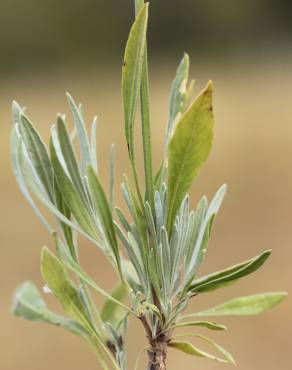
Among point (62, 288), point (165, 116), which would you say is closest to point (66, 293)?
point (62, 288)

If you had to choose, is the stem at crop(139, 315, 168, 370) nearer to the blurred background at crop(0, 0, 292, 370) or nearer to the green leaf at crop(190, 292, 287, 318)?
the green leaf at crop(190, 292, 287, 318)

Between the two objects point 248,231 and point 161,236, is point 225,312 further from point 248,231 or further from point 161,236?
point 248,231

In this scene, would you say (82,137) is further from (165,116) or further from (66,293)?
(165,116)

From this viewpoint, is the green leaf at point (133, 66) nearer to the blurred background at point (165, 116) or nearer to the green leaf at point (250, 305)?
the green leaf at point (250, 305)

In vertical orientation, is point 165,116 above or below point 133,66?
above

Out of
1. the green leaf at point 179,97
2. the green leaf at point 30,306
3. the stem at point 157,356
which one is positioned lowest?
the stem at point 157,356

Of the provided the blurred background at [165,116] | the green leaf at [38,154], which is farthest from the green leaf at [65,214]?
the blurred background at [165,116]
